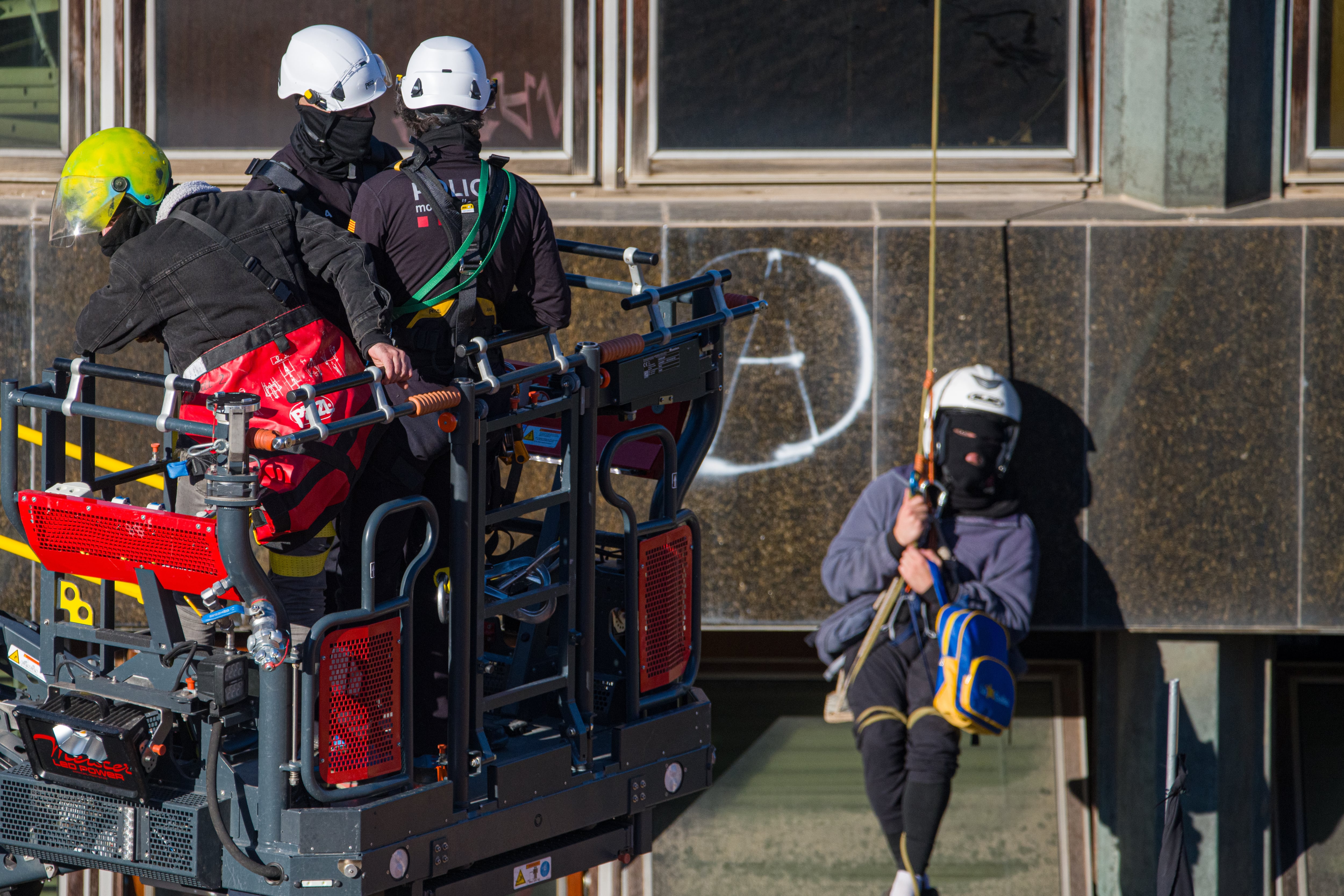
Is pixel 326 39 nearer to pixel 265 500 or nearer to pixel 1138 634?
pixel 265 500

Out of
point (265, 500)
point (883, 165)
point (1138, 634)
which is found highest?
point (883, 165)

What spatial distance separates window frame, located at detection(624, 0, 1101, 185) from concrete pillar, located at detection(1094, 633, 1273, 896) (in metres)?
2.31

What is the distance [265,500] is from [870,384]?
13.1 feet

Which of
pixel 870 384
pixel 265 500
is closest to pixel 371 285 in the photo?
pixel 265 500

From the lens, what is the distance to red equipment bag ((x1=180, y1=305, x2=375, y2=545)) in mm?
3994

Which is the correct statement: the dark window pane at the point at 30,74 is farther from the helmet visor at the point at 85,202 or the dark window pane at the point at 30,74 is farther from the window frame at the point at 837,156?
the helmet visor at the point at 85,202

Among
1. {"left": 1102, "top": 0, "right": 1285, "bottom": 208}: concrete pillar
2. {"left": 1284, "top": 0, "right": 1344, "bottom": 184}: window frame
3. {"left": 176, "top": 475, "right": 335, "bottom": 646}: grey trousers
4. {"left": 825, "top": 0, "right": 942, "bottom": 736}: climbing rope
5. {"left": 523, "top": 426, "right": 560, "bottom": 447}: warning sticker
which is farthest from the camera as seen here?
{"left": 1284, "top": 0, "right": 1344, "bottom": 184}: window frame

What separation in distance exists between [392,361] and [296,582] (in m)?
0.77

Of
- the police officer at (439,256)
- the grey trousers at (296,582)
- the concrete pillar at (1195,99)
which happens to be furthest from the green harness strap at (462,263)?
the concrete pillar at (1195,99)

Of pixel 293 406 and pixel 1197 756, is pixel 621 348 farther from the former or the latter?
pixel 1197 756

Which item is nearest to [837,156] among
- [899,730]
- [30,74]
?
[899,730]

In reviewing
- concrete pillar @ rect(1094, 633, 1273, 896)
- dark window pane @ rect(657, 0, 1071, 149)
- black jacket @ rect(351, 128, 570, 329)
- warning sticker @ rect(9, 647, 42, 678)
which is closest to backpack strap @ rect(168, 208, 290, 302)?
black jacket @ rect(351, 128, 570, 329)

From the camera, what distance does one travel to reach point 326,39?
15.9 ft

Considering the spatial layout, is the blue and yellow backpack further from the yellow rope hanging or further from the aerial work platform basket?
the aerial work platform basket
